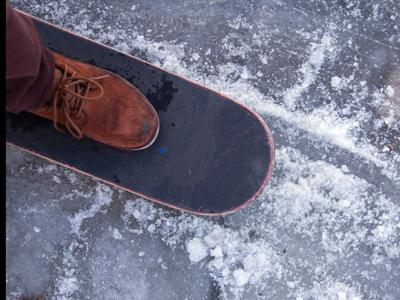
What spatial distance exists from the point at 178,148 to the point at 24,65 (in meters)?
0.54

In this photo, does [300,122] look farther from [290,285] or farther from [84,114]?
[84,114]

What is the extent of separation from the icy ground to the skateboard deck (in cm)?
8

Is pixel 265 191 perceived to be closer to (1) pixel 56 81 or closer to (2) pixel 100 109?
(2) pixel 100 109

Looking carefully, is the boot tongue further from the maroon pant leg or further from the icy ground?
the icy ground

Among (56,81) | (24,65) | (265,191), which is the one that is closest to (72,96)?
(56,81)

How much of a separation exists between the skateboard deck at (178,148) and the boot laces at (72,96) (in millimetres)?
104

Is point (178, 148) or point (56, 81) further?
point (178, 148)

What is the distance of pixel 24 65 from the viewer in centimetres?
107

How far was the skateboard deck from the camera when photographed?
1.45 meters

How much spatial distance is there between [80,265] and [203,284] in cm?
40

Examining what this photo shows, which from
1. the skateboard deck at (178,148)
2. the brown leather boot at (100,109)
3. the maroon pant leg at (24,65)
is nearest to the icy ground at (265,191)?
the skateboard deck at (178,148)

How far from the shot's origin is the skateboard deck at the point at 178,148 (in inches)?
57.0

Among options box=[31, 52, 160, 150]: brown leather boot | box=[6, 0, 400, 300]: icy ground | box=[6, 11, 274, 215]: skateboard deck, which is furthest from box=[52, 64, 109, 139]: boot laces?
box=[6, 0, 400, 300]: icy ground

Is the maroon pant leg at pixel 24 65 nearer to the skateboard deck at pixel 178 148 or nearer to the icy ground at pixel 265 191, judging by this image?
the skateboard deck at pixel 178 148
